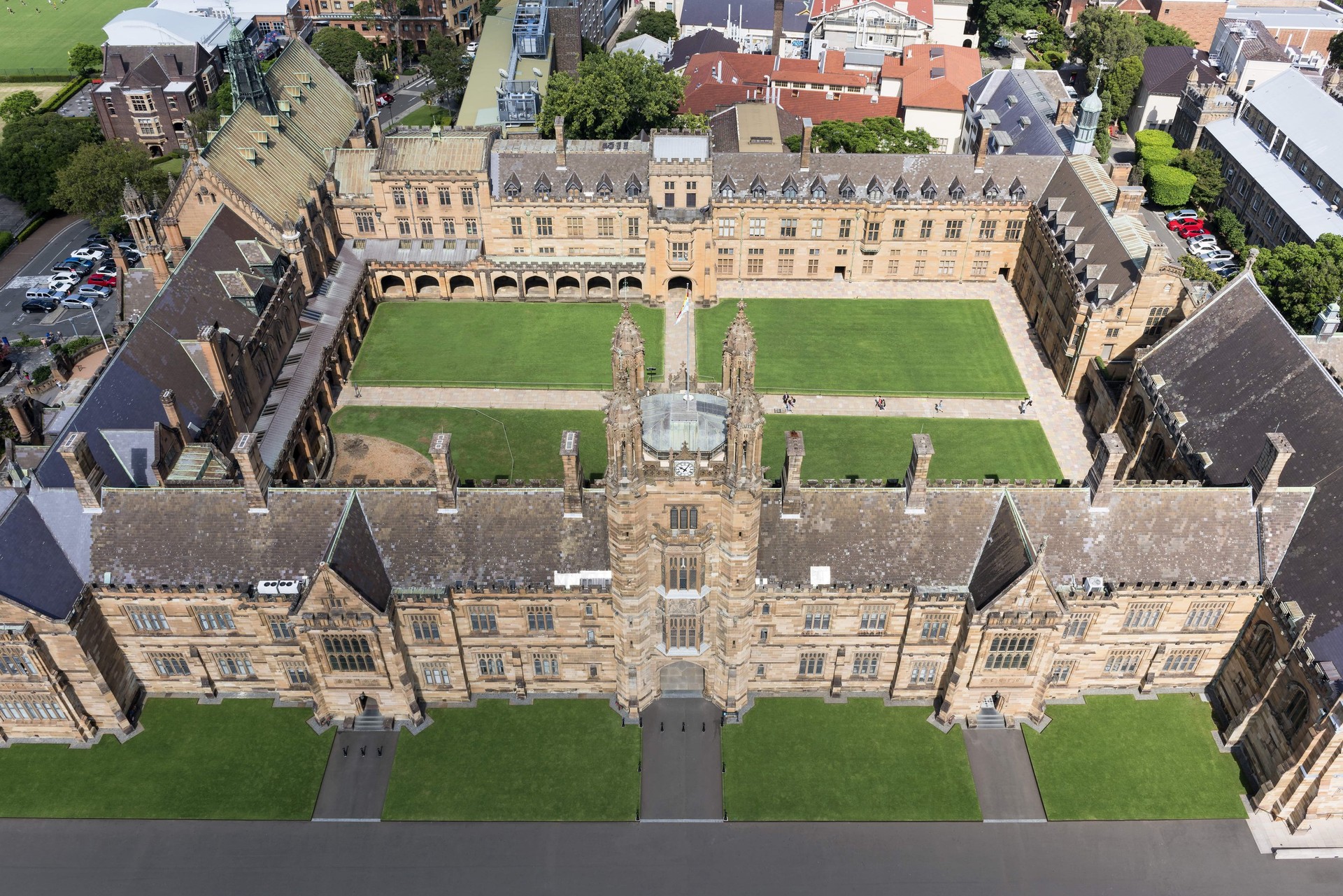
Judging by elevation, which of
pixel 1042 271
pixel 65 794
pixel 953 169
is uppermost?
pixel 953 169

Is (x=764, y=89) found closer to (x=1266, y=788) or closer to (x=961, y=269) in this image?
(x=961, y=269)

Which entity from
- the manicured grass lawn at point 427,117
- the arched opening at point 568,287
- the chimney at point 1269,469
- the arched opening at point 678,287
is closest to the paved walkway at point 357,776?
the chimney at point 1269,469

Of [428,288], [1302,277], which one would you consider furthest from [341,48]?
[1302,277]

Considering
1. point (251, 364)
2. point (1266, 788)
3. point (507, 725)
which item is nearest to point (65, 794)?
point (507, 725)

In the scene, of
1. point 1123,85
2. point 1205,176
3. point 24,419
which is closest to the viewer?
point 24,419

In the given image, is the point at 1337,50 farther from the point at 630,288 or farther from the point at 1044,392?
the point at 630,288
